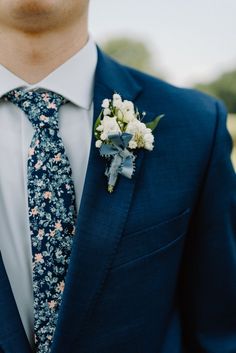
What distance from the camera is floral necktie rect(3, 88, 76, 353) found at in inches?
85.4

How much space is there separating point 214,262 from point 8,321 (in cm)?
93

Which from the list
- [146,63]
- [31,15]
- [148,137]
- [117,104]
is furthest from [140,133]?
[146,63]

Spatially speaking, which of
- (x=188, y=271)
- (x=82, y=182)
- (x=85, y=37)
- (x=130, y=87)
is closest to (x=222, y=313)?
(x=188, y=271)

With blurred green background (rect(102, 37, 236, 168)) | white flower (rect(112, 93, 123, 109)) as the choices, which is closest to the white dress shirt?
white flower (rect(112, 93, 123, 109))

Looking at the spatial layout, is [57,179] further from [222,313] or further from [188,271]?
[222,313]

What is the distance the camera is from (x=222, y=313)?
2582mm

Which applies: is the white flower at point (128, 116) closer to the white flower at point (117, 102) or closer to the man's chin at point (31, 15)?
the white flower at point (117, 102)

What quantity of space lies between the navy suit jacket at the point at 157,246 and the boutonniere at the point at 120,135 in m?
0.04

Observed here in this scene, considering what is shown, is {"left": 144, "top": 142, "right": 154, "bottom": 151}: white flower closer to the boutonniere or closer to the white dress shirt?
the boutonniere

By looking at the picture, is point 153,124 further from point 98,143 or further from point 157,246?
point 157,246

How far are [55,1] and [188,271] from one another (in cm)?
128

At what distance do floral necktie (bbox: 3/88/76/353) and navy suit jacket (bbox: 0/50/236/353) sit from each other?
0.07 m

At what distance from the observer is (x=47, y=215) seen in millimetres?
2172

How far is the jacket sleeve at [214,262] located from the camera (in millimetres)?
2443
